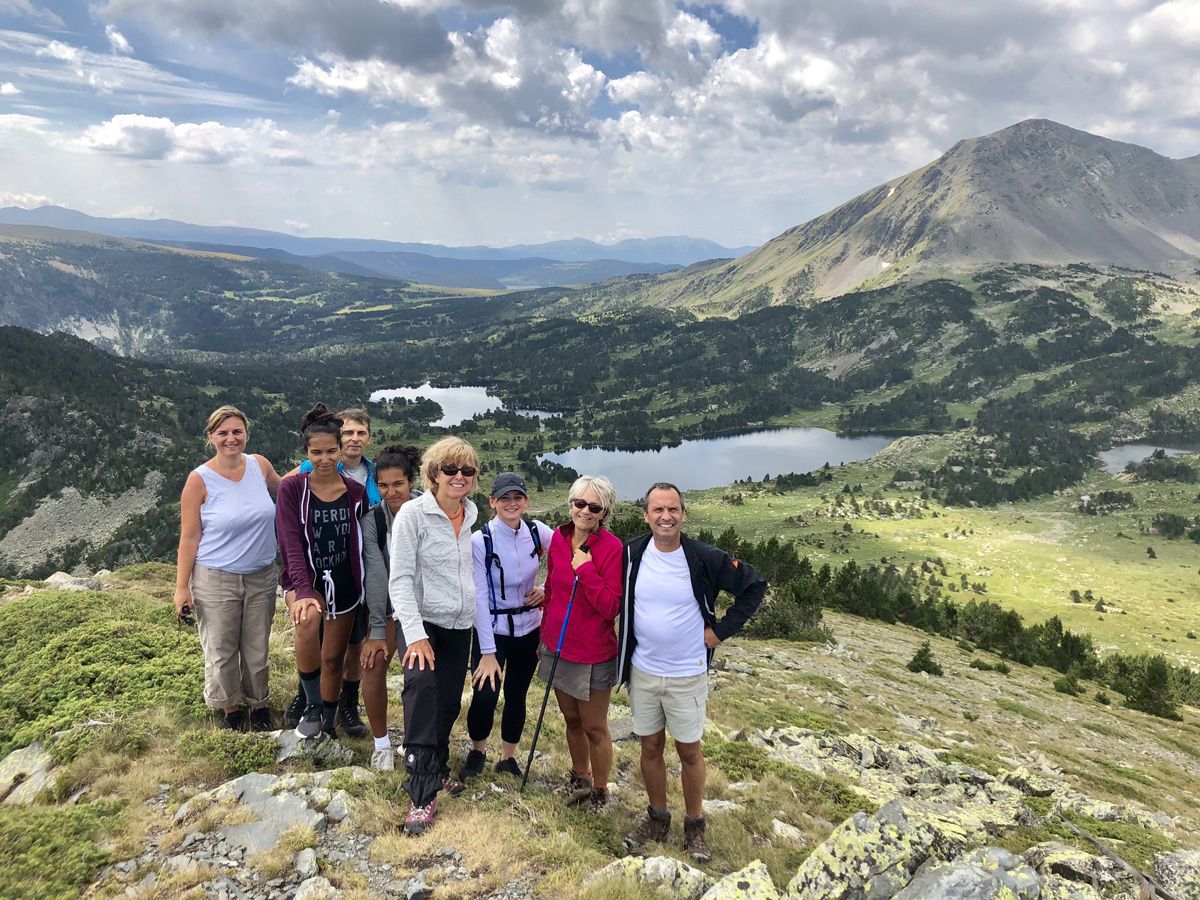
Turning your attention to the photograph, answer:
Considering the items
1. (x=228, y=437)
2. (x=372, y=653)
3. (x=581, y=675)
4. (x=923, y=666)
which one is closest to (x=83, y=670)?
(x=228, y=437)

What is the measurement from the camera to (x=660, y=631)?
6.37m

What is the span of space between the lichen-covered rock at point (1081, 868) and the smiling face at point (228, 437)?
1093 cm

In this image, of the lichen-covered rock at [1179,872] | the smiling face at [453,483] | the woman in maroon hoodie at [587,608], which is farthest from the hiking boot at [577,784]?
the lichen-covered rock at [1179,872]

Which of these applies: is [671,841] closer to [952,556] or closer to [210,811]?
[210,811]

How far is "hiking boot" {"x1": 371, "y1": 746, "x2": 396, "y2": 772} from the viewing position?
24.5ft

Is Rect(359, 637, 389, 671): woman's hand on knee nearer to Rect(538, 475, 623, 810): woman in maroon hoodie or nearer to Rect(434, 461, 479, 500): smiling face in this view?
Rect(538, 475, 623, 810): woman in maroon hoodie

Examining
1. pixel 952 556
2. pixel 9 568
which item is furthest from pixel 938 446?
pixel 9 568

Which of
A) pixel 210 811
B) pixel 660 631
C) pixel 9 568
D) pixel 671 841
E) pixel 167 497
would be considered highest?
pixel 660 631

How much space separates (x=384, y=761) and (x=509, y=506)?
3.85m

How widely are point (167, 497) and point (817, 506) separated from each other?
494 feet

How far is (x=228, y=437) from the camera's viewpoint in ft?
23.9

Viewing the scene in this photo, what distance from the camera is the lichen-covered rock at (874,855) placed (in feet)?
18.7

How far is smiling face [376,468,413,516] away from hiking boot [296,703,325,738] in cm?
300

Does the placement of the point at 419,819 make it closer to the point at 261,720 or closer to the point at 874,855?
the point at 261,720
